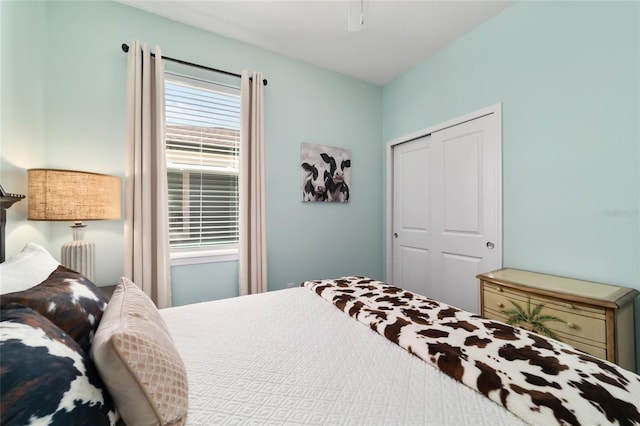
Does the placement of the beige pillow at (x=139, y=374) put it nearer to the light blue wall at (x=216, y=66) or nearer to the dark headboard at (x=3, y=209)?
the dark headboard at (x=3, y=209)

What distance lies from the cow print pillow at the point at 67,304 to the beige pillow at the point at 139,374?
91 mm

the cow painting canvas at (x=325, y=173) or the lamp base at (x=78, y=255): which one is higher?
the cow painting canvas at (x=325, y=173)

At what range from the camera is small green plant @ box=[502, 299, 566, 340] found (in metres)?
1.60

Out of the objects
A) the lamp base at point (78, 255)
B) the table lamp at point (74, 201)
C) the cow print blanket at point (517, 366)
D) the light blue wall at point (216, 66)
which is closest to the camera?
the cow print blanket at point (517, 366)

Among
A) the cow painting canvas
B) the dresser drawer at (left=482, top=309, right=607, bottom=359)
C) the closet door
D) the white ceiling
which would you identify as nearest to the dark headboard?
the white ceiling

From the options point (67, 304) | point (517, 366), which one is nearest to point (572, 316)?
point (517, 366)

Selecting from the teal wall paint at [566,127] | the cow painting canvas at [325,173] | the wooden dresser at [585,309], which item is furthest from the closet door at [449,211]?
the cow painting canvas at [325,173]

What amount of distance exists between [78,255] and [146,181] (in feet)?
2.24

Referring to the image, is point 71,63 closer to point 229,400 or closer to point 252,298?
point 252,298

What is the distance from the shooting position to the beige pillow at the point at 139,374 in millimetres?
586

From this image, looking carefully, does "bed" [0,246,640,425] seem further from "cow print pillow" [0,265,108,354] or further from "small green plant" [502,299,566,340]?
"small green plant" [502,299,566,340]

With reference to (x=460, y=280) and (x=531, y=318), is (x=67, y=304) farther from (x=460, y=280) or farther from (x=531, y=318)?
(x=460, y=280)

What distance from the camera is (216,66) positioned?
2.53 m

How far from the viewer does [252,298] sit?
1712 mm
